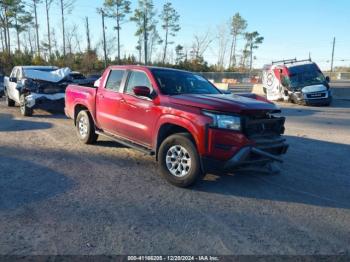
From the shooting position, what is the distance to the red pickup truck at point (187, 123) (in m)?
5.40

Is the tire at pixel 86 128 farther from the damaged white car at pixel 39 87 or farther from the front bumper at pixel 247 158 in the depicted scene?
the damaged white car at pixel 39 87

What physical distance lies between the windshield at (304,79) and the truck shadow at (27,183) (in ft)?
55.1

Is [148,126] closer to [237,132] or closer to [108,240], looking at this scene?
[237,132]

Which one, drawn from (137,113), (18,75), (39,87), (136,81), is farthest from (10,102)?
(137,113)

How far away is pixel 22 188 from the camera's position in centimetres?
559

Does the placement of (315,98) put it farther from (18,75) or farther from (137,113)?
(137,113)

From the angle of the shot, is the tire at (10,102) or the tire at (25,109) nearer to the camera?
the tire at (25,109)

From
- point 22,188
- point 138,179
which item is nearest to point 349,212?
point 138,179

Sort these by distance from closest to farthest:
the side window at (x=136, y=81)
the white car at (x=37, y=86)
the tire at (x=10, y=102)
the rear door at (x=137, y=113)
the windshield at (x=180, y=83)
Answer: the rear door at (x=137, y=113) → the windshield at (x=180, y=83) → the side window at (x=136, y=81) → the white car at (x=37, y=86) → the tire at (x=10, y=102)

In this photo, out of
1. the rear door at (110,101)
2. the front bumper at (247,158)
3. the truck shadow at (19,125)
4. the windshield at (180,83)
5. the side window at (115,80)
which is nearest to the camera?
the front bumper at (247,158)

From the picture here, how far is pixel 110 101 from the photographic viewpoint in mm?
7508

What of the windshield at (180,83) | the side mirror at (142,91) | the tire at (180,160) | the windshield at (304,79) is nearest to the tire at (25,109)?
the windshield at (180,83)

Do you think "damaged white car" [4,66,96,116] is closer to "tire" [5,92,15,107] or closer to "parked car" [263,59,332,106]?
"tire" [5,92,15,107]

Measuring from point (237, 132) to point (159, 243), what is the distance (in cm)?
213
